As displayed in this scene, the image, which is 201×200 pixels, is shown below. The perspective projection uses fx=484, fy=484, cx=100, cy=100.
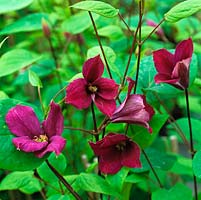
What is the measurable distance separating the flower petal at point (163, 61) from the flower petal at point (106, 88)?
0.22ft

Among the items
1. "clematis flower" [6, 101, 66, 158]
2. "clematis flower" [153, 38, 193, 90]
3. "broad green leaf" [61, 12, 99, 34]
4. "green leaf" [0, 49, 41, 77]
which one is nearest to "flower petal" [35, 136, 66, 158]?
"clematis flower" [6, 101, 66, 158]

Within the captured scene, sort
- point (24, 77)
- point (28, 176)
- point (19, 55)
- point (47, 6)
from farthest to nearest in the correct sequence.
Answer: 1. point (47, 6)
2. point (24, 77)
3. point (19, 55)
4. point (28, 176)

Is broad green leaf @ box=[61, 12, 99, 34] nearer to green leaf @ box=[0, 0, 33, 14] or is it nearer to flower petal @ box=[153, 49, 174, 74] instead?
green leaf @ box=[0, 0, 33, 14]

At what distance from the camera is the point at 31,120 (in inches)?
24.2

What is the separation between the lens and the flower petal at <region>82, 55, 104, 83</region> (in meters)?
0.61

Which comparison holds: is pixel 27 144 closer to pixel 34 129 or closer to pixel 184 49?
pixel 34 129

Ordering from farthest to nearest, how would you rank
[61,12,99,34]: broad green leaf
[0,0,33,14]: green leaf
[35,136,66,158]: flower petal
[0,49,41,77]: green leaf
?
[61,12,99,34]: broad green leaf, [0,49,41,77]: green leaf, [0,0,33,14]: green leaf, [35,136,66,158]: flower petal

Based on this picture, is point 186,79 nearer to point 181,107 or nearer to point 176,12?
point 176,12

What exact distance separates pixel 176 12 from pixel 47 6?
81 centimetres

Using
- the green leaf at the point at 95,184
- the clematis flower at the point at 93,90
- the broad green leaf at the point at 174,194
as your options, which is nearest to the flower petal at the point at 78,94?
the clematis flower at the point at 93,90

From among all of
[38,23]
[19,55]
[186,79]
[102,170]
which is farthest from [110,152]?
[38,23]

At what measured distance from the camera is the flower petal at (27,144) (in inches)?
22.8

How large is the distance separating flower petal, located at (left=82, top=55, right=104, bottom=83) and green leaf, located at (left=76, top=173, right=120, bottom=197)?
0.13 meters

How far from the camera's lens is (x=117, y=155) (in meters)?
0.64
